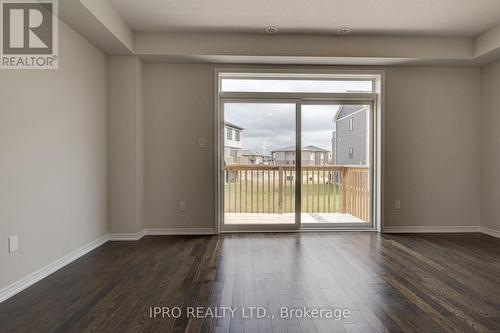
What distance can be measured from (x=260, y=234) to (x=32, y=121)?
2878mm

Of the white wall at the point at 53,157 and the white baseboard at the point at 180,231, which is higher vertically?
the white wall at the point at 53,157

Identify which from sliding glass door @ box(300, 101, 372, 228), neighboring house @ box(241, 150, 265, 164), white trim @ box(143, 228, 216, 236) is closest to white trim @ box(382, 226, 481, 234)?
sliding glass door @ box(300, 101, 372, 228)

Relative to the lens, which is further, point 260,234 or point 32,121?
point 260,234

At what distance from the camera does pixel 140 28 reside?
340cm

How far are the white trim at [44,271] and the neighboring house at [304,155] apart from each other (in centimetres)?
262

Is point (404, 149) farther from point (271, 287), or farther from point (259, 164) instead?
point (271, 287)

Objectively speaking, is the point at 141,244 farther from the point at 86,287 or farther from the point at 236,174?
the point at 236,174

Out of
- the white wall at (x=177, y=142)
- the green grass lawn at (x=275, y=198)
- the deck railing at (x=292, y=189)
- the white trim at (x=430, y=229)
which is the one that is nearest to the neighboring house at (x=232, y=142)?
the deck railing at (x=292, y=189)

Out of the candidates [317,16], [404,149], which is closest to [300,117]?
[317,16]

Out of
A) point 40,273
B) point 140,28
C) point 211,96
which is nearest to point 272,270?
point 40,273

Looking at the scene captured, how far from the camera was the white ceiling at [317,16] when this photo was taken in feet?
9.45

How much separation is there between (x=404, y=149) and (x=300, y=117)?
1583mm

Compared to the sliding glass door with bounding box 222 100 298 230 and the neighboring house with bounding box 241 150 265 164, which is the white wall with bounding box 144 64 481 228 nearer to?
the sliding glass door with bounding box 222 100 298 230

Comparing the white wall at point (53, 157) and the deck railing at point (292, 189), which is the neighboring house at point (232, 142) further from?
the white wall at point (53, 157)
